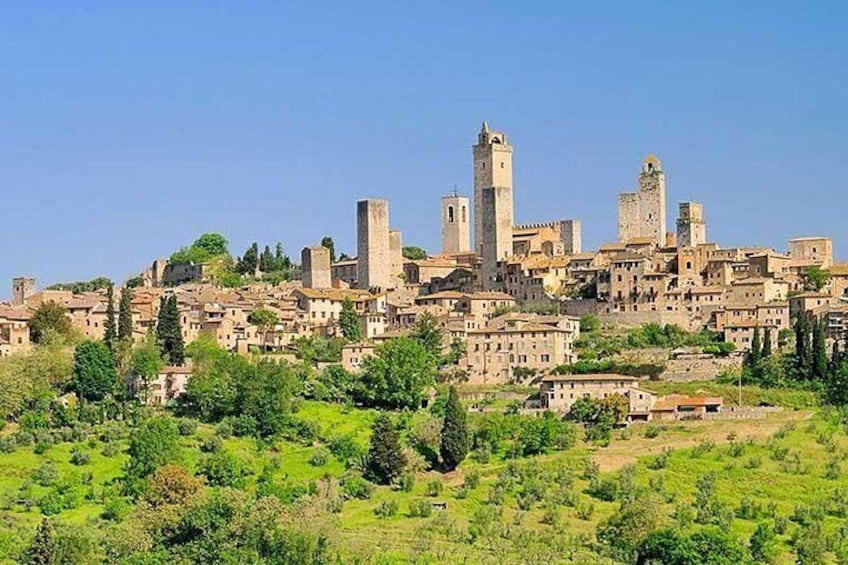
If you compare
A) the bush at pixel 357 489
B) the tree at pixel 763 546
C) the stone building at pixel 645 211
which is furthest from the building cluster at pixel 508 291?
the tree at pixel 763 546

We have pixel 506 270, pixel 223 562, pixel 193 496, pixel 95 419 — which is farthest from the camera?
pixel 506 270

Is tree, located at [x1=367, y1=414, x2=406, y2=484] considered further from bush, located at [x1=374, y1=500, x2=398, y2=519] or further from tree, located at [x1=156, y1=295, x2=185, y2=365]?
tree, located at [x1=156, y1=295, x2=185, y2=365]

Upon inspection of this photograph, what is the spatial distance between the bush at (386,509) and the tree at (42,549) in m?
8.14

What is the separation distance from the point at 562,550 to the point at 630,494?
4498 millimetres

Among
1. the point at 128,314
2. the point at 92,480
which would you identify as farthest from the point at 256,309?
the point at 92,480

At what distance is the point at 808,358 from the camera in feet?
178

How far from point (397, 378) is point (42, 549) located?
52.4 ft

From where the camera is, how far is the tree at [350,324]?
203 feet

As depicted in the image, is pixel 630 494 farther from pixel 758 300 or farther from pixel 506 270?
pixel 506 270

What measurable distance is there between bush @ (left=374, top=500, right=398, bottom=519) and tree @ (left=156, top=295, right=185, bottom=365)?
1240 cm

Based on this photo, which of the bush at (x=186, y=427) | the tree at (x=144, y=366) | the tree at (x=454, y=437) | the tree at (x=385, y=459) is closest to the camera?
the tree at (x=385, y=459)

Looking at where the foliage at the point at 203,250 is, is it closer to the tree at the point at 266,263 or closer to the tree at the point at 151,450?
the tree at the point at 266,263

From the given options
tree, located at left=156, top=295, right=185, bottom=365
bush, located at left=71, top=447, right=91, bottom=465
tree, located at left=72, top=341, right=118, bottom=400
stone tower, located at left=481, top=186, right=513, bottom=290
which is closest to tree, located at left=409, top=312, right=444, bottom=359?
tree, located at left=156, top=295, right=185, bottom=365

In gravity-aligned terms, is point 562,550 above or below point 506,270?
below
